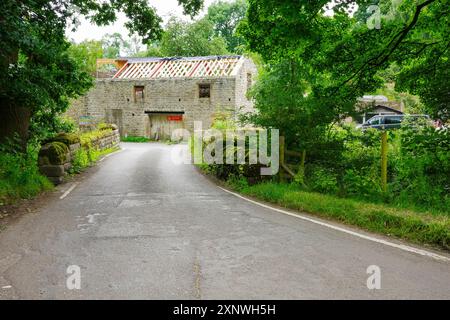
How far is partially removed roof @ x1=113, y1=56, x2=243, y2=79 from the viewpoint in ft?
115

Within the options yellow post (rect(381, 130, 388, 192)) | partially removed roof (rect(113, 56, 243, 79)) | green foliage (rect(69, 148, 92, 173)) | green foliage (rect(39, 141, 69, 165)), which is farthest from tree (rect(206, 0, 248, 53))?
yellow post (rect(381, 130, 388, 192))

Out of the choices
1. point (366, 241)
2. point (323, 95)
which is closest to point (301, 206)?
point (366, 241)

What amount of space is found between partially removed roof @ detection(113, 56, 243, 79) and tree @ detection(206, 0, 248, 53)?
27.2 m

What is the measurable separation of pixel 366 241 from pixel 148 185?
795 cm

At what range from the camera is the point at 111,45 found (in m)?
94.8

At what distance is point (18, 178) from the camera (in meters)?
11.0

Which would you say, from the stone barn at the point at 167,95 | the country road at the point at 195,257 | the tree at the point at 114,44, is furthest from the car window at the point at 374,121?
the tree at the point at 114,44

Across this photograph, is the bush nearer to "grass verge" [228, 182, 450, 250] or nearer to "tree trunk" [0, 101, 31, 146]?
"grass verge" [228, 182, 450, 250]

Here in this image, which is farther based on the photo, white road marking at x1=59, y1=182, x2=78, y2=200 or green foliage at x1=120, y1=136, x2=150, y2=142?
green foliage at x1=120, y1=136, x2=150, y2=142

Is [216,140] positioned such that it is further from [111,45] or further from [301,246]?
[111,45]

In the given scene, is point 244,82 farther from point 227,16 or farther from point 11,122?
point 227,16

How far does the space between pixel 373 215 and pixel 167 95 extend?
30.2 metres

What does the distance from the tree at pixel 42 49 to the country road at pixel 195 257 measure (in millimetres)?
3380

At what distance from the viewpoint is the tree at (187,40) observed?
1959 inches
